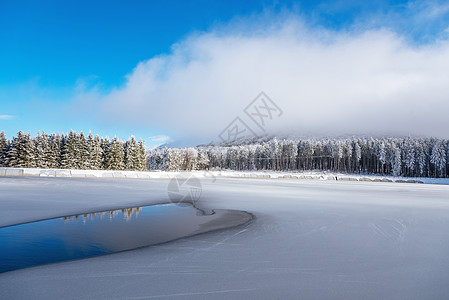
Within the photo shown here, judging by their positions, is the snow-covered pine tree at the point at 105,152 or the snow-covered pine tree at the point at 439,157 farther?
the snow-covered pine tree at the point at 439,157

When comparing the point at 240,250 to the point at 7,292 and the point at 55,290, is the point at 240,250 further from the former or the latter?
the point at 7,292

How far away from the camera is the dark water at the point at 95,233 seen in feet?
12.8

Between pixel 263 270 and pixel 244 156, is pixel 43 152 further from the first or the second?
pixel 244 156

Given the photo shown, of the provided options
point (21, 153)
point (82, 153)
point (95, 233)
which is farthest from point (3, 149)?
point (95, 233)

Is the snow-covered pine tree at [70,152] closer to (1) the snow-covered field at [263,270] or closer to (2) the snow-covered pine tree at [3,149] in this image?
(2) the snow-covered pine tree at [3,149]

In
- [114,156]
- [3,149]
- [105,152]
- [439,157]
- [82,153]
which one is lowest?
[114,156]

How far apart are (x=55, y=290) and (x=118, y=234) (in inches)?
99.0

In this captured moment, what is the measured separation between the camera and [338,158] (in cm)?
8550

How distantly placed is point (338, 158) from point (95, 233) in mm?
89827

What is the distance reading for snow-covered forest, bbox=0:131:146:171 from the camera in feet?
149

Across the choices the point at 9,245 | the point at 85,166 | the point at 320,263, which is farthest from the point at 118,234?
the point at 85,166

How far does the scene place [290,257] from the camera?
3795mm

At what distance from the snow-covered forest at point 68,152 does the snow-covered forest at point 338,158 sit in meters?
29.2

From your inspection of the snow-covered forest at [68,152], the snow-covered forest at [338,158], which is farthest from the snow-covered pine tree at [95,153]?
the snow-covered forest at [338,158]
